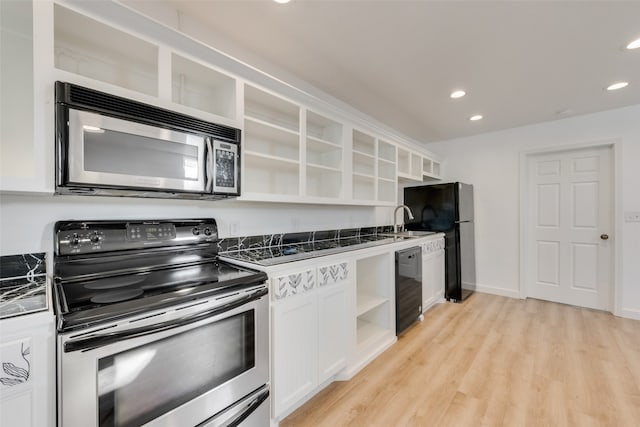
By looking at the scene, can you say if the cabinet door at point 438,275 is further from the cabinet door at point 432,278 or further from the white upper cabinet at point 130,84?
the white upper cabinet at point 130,84

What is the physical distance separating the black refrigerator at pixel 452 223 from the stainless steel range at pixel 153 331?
302 centimetres

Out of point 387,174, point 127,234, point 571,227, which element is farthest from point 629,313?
point 127,234

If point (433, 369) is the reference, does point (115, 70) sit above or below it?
above

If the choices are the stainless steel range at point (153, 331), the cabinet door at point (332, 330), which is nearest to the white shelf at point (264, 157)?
the stainless steel range at point (153, 331)

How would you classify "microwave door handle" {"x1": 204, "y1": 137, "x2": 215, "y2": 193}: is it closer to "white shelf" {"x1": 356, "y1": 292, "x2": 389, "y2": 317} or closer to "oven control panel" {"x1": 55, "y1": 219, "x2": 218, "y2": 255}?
"oven control panel" {"x1": 55, "y1": 219, "x2": 218, "y2": 255}

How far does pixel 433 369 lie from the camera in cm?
214

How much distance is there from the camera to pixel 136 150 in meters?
1.33

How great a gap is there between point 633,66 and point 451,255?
2.45m

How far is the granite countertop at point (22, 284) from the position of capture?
Answer: 0.91 m

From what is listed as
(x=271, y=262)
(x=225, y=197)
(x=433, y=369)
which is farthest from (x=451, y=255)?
(x=225, y=197)

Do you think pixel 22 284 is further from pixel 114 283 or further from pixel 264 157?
pixel 264 157

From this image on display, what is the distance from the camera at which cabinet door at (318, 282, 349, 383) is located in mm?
1769

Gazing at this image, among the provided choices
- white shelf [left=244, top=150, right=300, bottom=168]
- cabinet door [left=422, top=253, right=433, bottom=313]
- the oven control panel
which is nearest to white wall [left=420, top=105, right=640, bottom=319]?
cabinet door [left=422, top=253, right=433, bottom=313]

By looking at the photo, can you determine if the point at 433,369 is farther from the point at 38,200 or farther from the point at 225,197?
the point at 38,200
